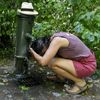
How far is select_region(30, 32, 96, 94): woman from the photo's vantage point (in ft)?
15.2

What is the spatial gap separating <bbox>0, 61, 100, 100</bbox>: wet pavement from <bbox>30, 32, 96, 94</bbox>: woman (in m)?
0.14

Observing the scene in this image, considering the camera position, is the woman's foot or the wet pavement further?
the woman's foot

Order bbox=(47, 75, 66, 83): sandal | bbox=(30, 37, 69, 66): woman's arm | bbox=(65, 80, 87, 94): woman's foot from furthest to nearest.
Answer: bbox=(47, 75, 66, 83): sandal < bbox=(65, 80, 87, 94): woman's foot < bbox=(30, 37, 69, 66): woman's arm

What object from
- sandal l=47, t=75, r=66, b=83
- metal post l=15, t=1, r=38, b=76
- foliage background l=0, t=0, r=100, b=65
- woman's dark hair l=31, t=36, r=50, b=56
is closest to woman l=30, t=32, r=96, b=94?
woman's dark hair l=31, t=36, r=50, b=56

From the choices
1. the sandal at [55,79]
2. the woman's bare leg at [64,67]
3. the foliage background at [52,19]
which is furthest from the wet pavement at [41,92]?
the foliage background at [52,19]

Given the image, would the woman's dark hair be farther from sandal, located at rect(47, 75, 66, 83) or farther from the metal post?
sandal, located at rect(47, 75, 66, 83)

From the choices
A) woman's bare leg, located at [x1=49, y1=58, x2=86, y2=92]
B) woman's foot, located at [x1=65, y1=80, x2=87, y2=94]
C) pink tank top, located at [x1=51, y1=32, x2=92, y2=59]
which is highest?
pink tank top, located at [x1=51, y1=32, x2=92, y2=59]

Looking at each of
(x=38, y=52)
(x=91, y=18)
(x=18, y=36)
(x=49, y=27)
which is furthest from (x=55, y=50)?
(x=49, y=27)

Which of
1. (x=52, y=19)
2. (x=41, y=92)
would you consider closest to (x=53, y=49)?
(x=41, y=92)

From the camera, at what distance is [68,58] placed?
481 centimetres

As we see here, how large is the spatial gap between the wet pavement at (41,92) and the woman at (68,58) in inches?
5.3

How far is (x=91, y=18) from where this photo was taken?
17.1ft

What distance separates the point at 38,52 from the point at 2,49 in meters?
1.86

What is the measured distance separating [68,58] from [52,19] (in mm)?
1652
